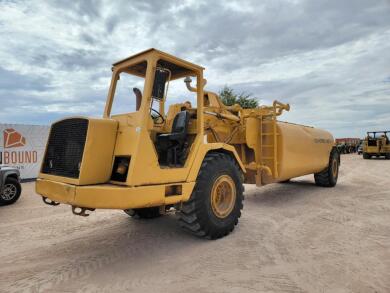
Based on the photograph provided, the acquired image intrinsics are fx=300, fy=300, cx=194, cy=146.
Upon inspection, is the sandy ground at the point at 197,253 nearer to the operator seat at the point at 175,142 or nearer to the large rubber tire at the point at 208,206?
the large rubber tire at the point at 208,206

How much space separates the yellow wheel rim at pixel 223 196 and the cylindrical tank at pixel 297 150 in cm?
204

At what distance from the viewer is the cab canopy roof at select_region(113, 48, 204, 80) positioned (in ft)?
13.6

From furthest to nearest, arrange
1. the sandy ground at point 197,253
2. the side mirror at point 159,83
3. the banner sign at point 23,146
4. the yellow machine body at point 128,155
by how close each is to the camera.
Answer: the banner sign at point 23,146 → the side mirror at point 159,83 → the yellow machine body at point 128,155 → the sandy ground at point 197,253

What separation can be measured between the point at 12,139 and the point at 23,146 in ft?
1.79

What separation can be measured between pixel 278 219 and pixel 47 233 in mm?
4216

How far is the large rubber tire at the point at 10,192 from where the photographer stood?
778 cm

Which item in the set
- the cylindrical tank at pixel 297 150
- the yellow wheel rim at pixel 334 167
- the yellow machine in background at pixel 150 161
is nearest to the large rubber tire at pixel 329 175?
the yellow wheel rim at pixel 334 167

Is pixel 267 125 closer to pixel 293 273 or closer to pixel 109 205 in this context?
pixel 293 273

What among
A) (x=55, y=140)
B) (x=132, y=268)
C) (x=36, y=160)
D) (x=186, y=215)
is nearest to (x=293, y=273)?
(x=186, y=215)

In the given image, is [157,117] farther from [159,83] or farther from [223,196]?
[223,196]

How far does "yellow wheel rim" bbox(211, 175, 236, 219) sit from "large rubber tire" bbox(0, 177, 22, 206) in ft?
19.8

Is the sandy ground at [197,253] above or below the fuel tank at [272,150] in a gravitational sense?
below

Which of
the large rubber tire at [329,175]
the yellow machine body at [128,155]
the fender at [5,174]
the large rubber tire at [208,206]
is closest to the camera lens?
the yellow machine body at [128,155]

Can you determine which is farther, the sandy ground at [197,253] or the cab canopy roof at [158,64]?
the cab canopy roof at [158,64]
